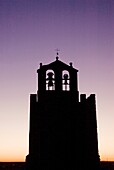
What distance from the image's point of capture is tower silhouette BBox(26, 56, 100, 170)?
908 inches

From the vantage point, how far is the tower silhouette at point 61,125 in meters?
23.1

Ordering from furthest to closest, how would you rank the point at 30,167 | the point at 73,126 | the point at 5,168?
the point at 5,168, the point at 73,126, the point at 30,167

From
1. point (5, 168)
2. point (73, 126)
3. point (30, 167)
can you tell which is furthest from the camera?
point (5, 168)

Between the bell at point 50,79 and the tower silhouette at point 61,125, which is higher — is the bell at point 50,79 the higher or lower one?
the higher one

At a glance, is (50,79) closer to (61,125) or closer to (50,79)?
(50,79)

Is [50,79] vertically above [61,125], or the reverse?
[50,79]

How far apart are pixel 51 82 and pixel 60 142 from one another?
14.8 ft

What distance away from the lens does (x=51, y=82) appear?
2338 cm

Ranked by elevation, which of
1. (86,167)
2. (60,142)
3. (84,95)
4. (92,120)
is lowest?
(86,167)

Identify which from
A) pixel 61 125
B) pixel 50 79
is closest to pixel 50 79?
pixel 50 79

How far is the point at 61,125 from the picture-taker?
23859 mm

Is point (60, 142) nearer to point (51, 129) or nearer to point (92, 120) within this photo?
point (51, 129)

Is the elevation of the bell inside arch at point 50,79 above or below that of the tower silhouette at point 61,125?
above

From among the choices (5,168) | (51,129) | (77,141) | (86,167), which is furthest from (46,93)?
(5,168)
